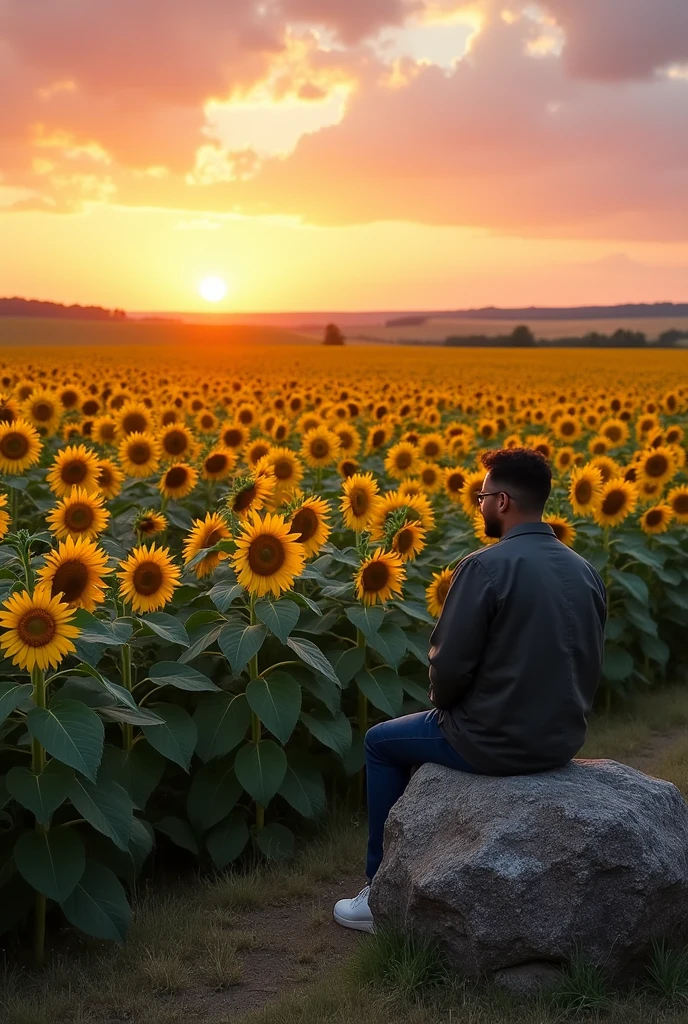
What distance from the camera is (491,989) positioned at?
4316 mm

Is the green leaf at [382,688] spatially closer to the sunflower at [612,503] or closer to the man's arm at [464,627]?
the man's arm at [464,627]

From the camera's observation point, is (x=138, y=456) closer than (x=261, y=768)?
No

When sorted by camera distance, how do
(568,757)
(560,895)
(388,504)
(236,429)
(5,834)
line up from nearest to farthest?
(560,895) → (568,757) → (5,834) → (388,504) → (236,429)

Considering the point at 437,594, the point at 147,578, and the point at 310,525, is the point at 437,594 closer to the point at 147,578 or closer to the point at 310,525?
the point at 310,525

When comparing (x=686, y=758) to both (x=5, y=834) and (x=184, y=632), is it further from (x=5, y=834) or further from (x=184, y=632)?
(x=5, y=834)

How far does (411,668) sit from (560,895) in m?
3.18

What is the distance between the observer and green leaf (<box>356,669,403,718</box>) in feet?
20.1

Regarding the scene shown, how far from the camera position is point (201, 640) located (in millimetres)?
5762

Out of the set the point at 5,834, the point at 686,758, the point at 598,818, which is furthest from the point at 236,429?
the point at 598,818

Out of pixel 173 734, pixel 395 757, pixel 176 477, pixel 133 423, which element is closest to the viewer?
pixel 395 757

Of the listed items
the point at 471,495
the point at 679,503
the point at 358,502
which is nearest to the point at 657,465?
the point at 679,503

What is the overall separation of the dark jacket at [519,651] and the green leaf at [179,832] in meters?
1.88

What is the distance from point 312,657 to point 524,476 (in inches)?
67.1

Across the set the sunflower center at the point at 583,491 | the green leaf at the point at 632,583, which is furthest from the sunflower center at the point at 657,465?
the green leaf at the point at 632,583
